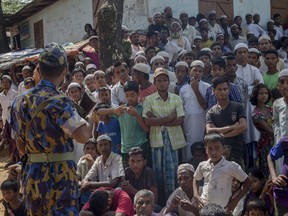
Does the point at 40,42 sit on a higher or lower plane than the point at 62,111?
higher

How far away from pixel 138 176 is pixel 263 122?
5.35 feet

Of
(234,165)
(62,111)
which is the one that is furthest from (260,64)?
(62,111)

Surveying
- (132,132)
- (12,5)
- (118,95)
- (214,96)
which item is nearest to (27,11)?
(12,5)

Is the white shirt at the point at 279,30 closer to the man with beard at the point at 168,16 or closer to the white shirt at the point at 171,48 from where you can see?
the man with beard at the point at 168,16

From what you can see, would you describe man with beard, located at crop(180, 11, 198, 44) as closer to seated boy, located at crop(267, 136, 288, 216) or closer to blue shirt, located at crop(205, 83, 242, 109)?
blue shirt, located at crop(205, 83, 242, 109)

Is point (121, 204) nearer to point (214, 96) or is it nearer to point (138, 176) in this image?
point (138, 176)

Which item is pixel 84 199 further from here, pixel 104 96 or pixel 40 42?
pixel 40 42

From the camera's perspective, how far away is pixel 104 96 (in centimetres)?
685

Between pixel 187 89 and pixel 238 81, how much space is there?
67 centimetres

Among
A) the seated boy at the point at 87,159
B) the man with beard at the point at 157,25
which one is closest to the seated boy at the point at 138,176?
the seated boy at the point at 87,159

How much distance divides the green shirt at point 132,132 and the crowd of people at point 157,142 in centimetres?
1

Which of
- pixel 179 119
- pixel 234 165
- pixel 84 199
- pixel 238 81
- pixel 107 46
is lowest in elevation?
pixel 84 199

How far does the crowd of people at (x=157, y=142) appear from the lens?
361 cm

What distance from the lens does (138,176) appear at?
6.22 m
